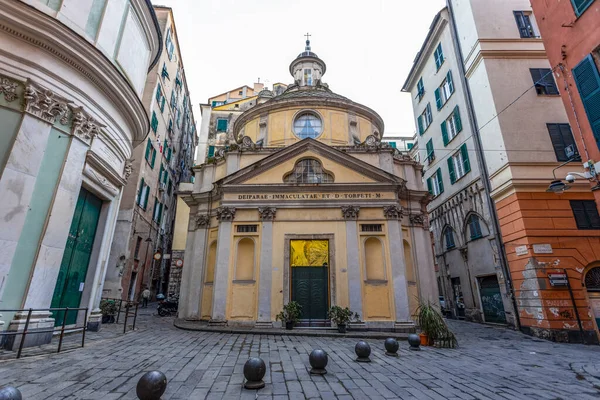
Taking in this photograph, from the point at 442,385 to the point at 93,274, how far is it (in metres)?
11.1

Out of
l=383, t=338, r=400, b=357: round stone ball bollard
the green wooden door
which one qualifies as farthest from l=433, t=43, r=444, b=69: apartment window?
l=383, t=338, r=400, b=357: round stone ball bollard

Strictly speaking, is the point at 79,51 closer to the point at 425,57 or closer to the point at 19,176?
the point at 19,176

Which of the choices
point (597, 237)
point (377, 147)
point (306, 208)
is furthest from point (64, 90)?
point (597, 237)

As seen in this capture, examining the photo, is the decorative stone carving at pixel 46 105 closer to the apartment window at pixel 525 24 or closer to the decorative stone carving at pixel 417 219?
the decorative stone carving at pixel 417 219

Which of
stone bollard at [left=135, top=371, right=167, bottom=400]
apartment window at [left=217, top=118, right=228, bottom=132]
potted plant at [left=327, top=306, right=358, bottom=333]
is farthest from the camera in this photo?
apartment window at [left=217, top=118, right=228, bottom=132]

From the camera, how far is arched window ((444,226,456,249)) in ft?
65.4

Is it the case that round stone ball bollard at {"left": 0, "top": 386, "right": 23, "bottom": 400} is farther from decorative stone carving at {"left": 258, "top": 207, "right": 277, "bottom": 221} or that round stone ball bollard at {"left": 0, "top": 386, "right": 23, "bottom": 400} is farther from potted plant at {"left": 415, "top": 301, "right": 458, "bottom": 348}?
decorative stone carving at {"left": 258, "top": 207, "right": 277, "bottom": 221}

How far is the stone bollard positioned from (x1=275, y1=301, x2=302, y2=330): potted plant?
29.3ft

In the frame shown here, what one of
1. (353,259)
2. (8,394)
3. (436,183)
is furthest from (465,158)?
(8,394)

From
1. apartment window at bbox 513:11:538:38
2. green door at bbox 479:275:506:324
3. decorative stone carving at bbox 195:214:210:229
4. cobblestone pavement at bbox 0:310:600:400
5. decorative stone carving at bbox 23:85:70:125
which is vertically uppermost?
apartment window at bbox 513:11:538:38

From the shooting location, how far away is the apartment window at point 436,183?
21425mm

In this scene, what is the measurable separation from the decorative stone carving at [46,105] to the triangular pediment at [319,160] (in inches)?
292

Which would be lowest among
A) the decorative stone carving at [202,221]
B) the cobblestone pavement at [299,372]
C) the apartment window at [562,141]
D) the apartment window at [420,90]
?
the cobblestone pavement at [299,372]

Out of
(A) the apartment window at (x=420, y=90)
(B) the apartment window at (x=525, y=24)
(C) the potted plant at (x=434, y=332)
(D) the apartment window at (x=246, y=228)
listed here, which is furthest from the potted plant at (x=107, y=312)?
(A) the apartment window at (x=420, y=90)
